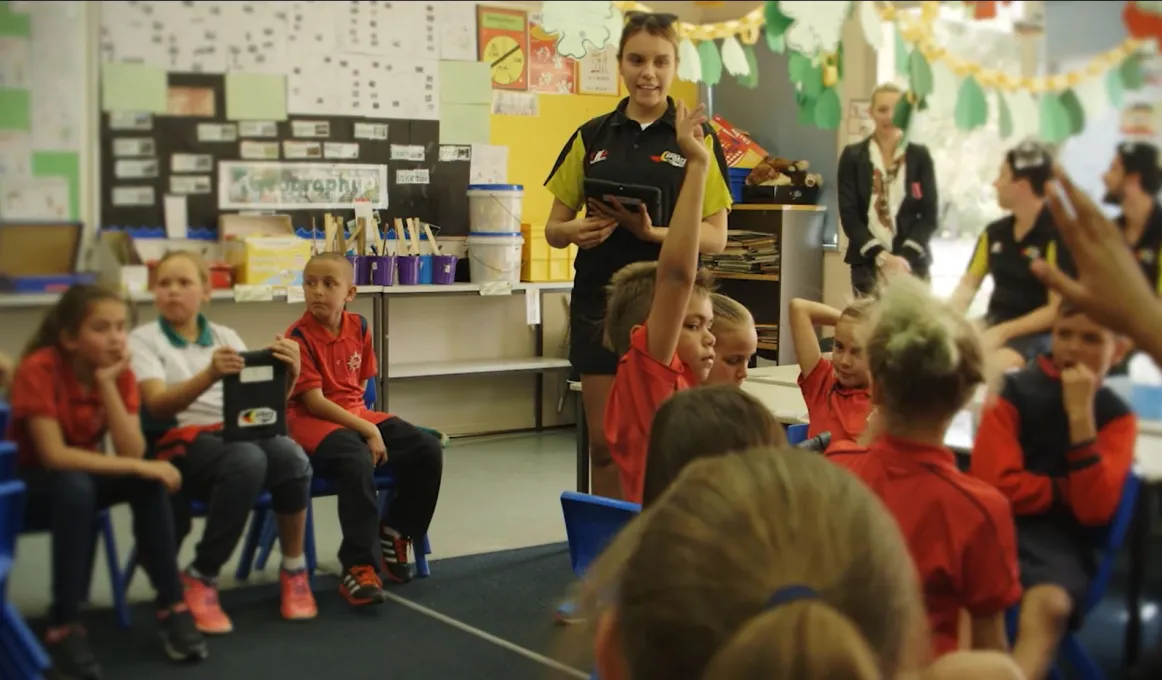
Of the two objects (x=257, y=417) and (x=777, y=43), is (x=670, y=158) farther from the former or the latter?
(x=257, y=417)

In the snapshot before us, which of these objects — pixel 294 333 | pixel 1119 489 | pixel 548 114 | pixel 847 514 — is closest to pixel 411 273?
pixel 294 333

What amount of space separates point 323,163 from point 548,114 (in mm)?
414

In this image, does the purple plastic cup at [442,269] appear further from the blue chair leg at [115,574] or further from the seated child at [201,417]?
the blue chair leg at [115,574]

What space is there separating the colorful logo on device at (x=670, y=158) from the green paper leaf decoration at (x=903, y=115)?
0.31 m

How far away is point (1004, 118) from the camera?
4.22 feet

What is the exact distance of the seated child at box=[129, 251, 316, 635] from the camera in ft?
3.06

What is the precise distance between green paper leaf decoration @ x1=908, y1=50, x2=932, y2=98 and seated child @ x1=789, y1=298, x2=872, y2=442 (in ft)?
1.20

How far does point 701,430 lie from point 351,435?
14.3 inches

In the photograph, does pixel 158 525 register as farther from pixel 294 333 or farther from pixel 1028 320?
pixel 1028 320

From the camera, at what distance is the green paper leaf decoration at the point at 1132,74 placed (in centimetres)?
117

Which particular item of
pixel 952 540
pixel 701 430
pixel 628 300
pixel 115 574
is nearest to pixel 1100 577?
pixel 952 540

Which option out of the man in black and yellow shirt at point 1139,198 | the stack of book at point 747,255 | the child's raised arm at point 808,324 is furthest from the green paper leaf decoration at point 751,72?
the man in black and yellow shirt at point 1139,198

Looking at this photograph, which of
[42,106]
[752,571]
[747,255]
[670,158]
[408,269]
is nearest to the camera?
[752,571]

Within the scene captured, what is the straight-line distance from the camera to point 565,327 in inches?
60.0
